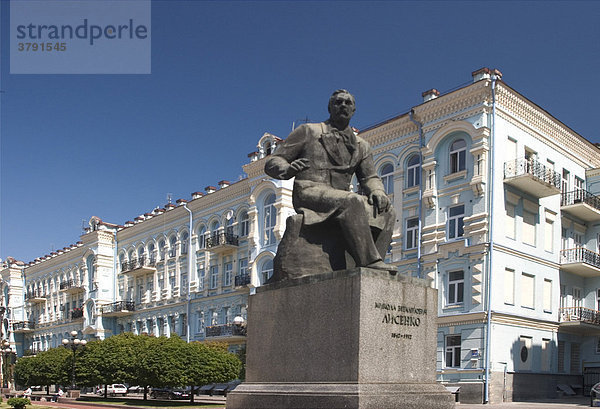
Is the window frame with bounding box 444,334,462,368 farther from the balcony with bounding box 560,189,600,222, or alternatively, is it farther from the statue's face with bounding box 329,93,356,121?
the statue's face with bounding box 329,93,356,121

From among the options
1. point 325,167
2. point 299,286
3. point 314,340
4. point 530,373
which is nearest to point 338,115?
point 325,167

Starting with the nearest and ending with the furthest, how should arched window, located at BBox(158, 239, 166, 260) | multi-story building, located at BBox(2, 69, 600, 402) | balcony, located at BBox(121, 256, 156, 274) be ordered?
multi-story building, located at BBox(2, 69, 600, 402)
arched window, located at BBox(158, 239, 166, 260)
balcony, located at BBox(121, 256, 156, 274)

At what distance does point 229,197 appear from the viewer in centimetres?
4809

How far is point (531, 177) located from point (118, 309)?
37.6 meters

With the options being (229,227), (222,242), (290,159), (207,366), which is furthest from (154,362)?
(290,159)

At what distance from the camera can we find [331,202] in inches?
330

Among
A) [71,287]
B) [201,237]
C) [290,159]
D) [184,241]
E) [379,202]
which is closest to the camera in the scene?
[379,202]

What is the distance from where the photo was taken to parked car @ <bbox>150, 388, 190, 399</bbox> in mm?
46000

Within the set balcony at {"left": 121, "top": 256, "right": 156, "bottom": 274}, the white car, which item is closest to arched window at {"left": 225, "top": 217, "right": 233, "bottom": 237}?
balcony at {"left": 121, "top": 256, "right": 156, "bottom": 274}

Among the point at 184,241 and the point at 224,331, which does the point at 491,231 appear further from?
the point at 184,241

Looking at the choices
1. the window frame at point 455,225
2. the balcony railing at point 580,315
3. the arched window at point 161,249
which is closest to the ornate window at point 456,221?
the window frame at point 455,225

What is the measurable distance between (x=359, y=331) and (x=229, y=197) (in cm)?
4097

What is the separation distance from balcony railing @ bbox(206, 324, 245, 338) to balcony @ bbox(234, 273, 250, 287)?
2.58 m

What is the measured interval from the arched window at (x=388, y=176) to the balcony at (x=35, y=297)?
4855 centimetres
